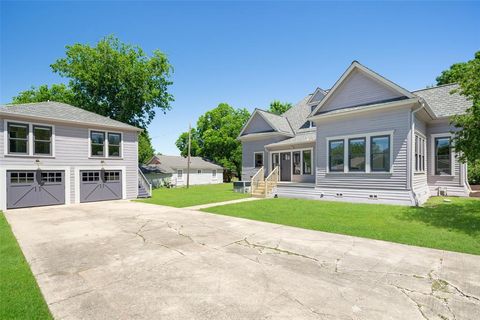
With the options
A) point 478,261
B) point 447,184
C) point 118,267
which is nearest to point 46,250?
point 118,267

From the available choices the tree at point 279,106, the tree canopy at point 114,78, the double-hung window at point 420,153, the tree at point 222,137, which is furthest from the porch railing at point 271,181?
the tree at point 279,106

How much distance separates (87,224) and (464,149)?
14.5m

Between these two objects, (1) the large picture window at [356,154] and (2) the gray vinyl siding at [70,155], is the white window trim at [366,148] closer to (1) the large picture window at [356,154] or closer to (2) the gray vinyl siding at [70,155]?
(1) the large picture window at [356,154]

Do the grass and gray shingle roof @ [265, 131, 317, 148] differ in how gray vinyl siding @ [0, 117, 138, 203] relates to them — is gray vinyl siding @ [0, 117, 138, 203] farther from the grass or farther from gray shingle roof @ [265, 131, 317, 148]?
gray shingle roof @ [265, 131, 317, 148]

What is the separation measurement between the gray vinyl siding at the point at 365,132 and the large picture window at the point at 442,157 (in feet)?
16.5

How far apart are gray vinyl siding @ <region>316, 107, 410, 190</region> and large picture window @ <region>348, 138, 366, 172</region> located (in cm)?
40

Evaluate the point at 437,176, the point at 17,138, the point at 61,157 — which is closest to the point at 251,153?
the point at 437,176

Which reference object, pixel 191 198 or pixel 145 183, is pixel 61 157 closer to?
pixel 145 183

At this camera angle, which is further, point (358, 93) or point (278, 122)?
point (278, 122)

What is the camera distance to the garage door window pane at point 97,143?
17.5 metres

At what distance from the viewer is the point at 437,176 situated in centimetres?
1542

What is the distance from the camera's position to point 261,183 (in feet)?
59.3

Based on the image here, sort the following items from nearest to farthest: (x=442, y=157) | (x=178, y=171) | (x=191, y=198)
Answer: (x=442, y=157) < (x=191, y=198) < (x=178, y=171)

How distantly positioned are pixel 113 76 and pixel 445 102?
A: 2970 centimetres
